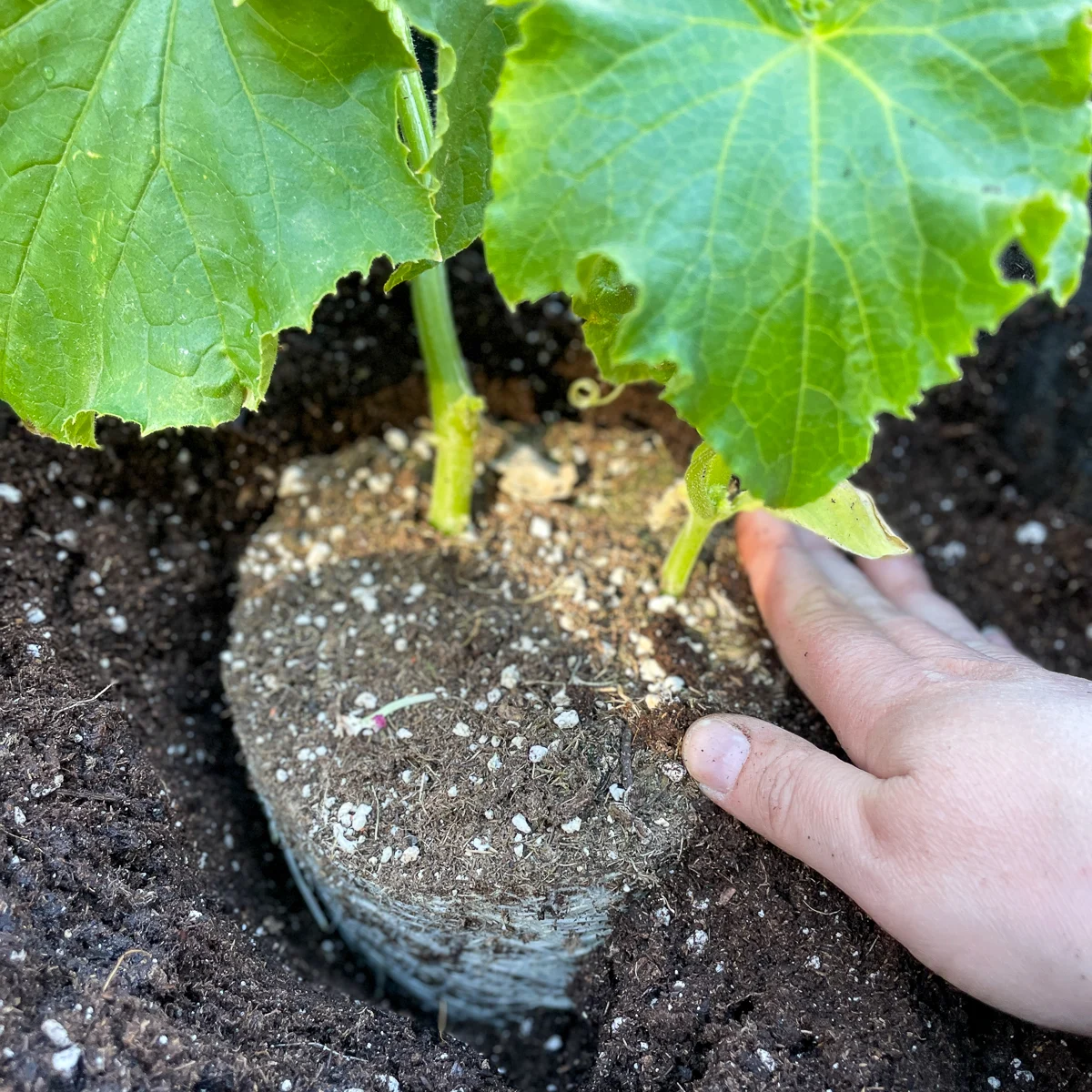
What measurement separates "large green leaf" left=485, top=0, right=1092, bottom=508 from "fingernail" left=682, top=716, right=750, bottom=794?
1.68ft

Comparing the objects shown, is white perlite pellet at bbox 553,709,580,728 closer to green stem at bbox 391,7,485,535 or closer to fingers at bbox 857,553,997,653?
green stem at bbox 391,7,485,535

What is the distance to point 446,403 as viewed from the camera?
1574 millimetres

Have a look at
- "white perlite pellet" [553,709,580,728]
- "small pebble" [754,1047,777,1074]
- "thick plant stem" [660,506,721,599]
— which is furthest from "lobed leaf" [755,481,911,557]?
"small pebble" [754,1047,777,1074]

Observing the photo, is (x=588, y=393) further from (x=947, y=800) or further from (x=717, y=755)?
(x=947, y=800)

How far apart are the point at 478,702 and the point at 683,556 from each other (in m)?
0.40

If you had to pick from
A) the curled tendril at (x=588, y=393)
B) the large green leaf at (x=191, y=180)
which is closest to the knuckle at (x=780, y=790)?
the curled tendril at (x=588, y=393)

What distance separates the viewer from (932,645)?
1.39m

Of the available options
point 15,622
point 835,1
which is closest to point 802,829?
point 835,1

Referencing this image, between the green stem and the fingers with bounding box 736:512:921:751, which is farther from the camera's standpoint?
the green stem

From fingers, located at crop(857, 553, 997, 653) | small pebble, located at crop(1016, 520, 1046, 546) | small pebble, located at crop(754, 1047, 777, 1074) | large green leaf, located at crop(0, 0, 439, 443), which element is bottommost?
small pebble, located at crop(754, 1047, 777, 1074)

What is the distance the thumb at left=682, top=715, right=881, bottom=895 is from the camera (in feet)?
3.82

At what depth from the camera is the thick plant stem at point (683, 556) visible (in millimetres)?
1462

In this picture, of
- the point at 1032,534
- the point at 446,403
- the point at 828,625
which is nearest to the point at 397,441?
the point at 446,403

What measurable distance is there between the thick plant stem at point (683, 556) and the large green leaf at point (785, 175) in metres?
0.50
